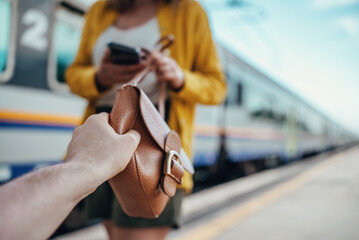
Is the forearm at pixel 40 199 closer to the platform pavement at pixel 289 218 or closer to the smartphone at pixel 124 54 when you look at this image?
the smartphone at pixel 124 54

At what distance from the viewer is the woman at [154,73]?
103cm

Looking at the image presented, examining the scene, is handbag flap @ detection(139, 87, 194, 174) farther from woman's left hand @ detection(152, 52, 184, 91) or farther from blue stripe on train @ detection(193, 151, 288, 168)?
blue stripe on train @ detection(193, 151, 288, 168)

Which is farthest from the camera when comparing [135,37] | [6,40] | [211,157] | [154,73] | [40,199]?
[211,157]

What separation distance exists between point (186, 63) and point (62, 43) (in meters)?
2.04

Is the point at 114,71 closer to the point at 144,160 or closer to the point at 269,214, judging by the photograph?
the point at 144,160

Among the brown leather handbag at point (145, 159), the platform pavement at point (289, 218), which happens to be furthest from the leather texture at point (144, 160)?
the platform pavement at point (289, 218)

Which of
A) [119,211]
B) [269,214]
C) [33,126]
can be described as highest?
[119,211]

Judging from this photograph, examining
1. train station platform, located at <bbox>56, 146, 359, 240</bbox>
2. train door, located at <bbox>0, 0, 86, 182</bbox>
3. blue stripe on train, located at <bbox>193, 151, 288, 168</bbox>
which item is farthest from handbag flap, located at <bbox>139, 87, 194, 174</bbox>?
blue stripe on train, located at <bbox>193, 151, 288, 168</bbox>

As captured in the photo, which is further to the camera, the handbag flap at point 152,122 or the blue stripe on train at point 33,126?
the blue stripe on train at point 33,126

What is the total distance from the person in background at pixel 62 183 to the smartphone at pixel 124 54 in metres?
0.35

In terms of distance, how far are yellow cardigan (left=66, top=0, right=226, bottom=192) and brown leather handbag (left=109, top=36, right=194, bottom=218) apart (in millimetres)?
376

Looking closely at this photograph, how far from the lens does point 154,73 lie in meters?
1.01

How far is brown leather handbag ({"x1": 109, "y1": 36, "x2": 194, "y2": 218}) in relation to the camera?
63 cm

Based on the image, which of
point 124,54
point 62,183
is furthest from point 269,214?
point 62,183
